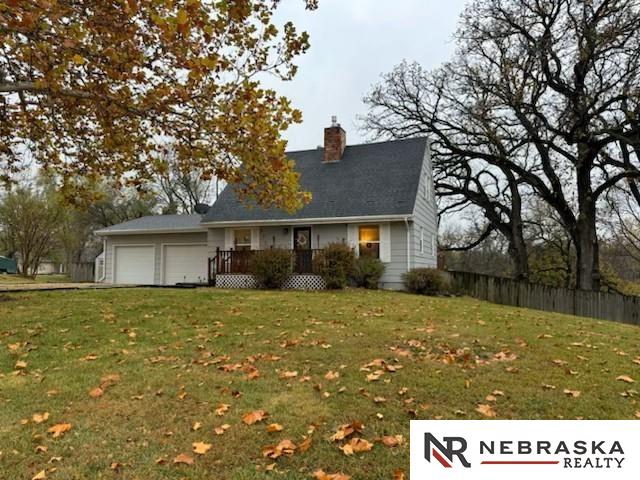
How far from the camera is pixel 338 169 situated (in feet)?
60.0

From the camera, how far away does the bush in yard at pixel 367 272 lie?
14961mm

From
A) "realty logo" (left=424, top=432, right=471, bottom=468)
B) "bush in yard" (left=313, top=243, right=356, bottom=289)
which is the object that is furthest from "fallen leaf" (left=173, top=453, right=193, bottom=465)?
"bush in yard" (left=313, top=243, right=356, bottom=289)

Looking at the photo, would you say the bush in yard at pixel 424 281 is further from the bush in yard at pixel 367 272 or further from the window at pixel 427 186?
the window at pixel 427 186

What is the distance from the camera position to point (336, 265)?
1445 centimetres

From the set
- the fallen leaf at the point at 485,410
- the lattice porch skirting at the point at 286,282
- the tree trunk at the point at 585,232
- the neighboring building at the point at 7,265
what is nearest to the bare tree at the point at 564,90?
the tree trunk at the point at 585,232

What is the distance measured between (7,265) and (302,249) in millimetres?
29465

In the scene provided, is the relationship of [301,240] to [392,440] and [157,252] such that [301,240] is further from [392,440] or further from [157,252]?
[392,440]

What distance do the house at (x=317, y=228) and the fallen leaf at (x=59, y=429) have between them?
11708 mm

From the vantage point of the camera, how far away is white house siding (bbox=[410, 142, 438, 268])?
15.8 m

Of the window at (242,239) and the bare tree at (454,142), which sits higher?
the bare tree at (454,142)

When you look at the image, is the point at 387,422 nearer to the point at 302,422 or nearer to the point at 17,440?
the point at 302,422

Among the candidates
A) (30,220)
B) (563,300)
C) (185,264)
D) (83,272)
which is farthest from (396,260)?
(30,220)

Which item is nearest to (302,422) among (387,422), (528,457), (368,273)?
(387,422)

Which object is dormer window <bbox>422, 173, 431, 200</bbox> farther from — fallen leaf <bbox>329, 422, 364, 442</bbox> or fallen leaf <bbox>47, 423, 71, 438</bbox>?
fallen leaf <bbox>47, 423, 71, 438</bbox>
